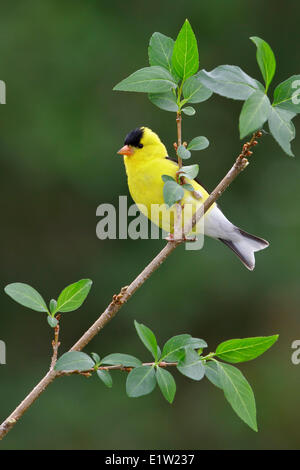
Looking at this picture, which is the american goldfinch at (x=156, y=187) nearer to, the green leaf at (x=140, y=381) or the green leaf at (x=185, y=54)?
the green leaf at (x=185, y=54)

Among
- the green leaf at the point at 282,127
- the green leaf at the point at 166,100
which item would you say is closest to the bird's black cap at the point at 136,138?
the green leaf at the point at 166,100

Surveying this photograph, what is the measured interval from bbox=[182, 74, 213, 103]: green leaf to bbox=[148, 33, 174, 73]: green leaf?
36 mm

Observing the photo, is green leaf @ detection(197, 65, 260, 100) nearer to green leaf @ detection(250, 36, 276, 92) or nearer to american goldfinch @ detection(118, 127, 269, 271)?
green leaf @ detection(250, 36, 276, 92)

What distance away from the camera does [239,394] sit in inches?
38.7

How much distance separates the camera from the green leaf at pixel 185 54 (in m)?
1.02

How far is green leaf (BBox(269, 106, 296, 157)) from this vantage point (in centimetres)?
83

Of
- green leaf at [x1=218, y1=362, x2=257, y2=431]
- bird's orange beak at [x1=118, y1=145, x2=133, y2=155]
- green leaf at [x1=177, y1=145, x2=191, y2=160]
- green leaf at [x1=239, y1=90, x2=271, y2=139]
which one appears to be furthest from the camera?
bird's orange beak at [x1=118, y1=145, x2=133, y2=155]

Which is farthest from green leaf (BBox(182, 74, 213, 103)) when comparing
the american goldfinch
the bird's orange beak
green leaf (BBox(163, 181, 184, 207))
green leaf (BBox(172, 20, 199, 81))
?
the bird's orange beak

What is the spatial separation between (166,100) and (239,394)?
470 millimetres

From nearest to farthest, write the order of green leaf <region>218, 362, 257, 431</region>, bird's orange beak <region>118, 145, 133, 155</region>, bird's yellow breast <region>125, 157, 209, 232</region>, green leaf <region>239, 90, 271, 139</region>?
green leaf <region>239, 90, 271, 139</region>, green leaf <region>218, 362, 257, 431</region>, bird's yellow breast <region>125, 157, 209, 232</region>, bird's orange beak <region>118, 145, 133, 155</region>

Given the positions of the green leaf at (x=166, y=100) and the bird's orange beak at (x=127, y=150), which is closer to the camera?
the green leaf at (x=166, y=100)

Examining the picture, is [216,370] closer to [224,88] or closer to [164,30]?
[224,88]

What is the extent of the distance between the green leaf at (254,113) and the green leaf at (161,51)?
0.25 m

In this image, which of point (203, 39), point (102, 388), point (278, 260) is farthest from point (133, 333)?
point (203, 39)
